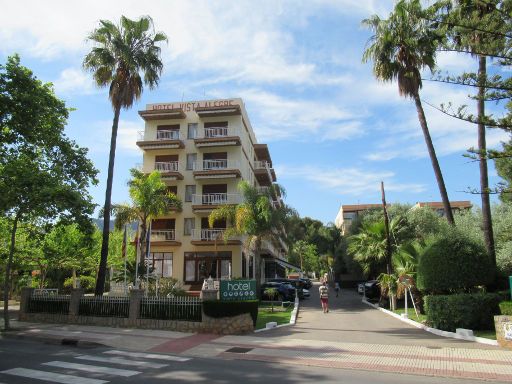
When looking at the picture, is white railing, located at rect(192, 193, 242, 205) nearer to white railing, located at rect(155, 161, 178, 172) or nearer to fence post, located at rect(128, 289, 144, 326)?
white railing, located at rect(155, 161, 178, 172)

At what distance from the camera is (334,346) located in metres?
12.8

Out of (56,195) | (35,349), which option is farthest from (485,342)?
(56,195)

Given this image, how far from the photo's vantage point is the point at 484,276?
15320 mm

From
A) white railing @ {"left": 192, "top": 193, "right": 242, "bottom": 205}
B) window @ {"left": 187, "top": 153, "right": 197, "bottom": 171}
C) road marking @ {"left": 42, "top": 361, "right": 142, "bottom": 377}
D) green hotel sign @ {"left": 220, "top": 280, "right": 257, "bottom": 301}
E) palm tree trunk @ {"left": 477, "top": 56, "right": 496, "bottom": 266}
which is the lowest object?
road marking @ {"left": 42, "top": 361, "right": 142, "bottom": 377}

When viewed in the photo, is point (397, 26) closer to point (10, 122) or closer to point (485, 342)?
point (485, 342)

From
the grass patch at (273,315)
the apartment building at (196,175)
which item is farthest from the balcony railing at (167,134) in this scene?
the grass patch at (273,315)

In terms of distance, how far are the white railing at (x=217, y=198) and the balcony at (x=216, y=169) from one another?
147 cm

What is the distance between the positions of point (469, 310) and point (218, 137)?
23.9 meters

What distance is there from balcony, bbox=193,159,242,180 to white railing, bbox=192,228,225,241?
437 centimetres

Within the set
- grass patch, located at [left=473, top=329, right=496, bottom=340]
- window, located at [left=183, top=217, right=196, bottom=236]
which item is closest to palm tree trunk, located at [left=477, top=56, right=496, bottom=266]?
grass patch, located at [left=473, top=329, right=496, bottom=340]

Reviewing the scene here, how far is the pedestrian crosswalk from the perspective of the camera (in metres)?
8.73

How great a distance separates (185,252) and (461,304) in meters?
22.9

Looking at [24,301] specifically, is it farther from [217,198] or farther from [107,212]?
[217,198]

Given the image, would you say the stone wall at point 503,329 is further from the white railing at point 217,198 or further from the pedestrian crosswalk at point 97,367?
the white railing at point 217,198
